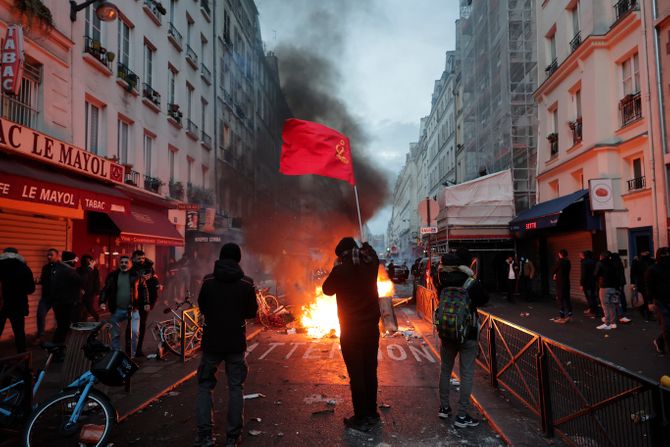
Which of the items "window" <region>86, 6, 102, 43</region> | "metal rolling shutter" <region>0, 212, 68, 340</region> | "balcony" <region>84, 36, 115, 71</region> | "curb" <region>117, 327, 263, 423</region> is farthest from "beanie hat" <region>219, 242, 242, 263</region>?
"window" <region>86, 6, 102, 43</region>

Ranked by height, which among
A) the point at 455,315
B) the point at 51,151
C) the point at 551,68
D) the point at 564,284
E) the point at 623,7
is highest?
the point at 623,7

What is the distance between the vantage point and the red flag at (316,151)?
979 centimetres

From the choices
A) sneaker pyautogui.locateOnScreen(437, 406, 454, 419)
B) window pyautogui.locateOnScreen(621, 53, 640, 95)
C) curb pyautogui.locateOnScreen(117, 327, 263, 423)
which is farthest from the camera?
window pyautogui.locateOnScreen(621, 53, 640, 95)

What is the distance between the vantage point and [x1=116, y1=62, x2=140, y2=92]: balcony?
13.6 m

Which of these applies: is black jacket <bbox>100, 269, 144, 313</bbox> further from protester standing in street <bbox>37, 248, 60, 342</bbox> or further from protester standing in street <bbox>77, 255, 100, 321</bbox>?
protester standing in street <bbox>77, 255, 100, 321</bbox>

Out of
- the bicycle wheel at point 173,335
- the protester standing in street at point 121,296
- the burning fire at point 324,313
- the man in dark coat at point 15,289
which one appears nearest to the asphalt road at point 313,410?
the bicycle wheel at point 173,335

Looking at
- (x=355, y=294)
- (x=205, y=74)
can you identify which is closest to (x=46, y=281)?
(x=355, y=294)

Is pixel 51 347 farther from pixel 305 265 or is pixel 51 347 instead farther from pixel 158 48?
pixel 305 265

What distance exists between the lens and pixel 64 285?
7062 mm

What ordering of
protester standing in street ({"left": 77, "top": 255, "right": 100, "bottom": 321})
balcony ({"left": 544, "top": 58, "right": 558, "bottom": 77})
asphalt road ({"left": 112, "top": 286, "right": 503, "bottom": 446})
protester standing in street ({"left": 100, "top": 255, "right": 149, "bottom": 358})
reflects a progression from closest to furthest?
asphalt road ({"left": 112, "top": 286, "right": 503, "bottom": 446}), protester standing in street ({"left": 100, "top": 255, "right": 149, "bottom": 358}), protester standing in street ({"left": 77, "top": 255, "right": 100, "bottom": 321}), balcony ({"left": 544, "top": 58, "right": 558, "bottom": 77})

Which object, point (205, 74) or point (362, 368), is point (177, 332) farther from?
point (205, 74)

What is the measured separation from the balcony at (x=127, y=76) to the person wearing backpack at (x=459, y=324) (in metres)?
12.6

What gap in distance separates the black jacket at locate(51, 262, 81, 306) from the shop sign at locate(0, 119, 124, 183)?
2511mm

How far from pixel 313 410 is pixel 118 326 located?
12.4 feet
